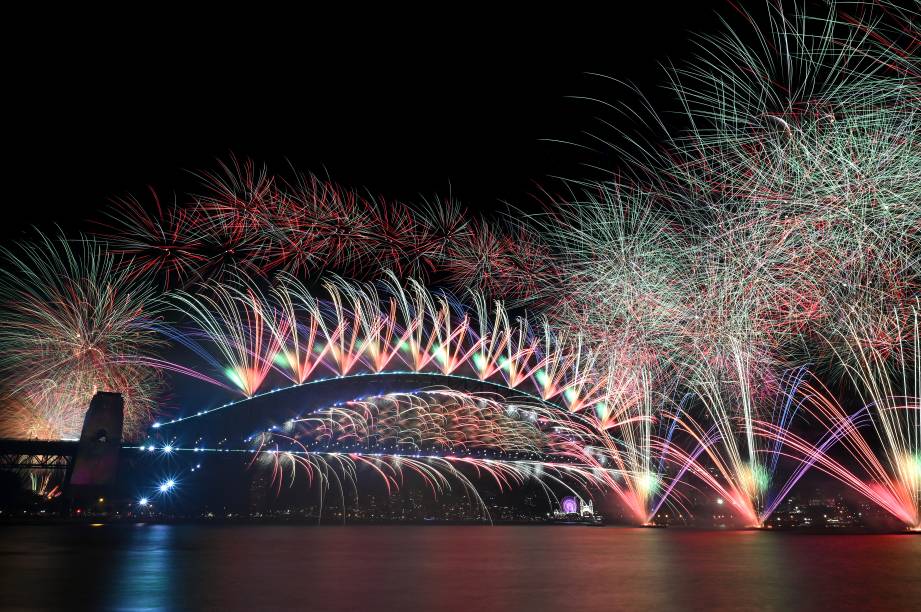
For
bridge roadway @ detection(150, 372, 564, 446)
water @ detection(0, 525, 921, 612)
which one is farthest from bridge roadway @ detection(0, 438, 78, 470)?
water @ detection(0, 525, 921, 612)

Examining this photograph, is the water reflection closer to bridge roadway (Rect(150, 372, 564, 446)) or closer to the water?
the water

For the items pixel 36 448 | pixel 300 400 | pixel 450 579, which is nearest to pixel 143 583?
pixel 450 579

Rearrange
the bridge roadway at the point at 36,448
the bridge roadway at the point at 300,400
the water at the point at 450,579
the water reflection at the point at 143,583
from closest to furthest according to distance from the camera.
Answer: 1. the water reflection at the point at 143,583
2. the water at the point at 450,579
3. the bridge roadway at the point at 36,448
4. the bridge roadway at the point at 300,400

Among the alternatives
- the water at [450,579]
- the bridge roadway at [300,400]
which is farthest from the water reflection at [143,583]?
the bridge roadway at [300,400]

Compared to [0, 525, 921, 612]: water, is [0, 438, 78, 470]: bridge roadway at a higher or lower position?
higher

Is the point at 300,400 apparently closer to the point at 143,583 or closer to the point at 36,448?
the point at 36,448

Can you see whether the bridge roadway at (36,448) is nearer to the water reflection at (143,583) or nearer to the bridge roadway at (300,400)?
the bridge roadway at (300,400)

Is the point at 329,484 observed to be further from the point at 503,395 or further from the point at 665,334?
the point at 665,334

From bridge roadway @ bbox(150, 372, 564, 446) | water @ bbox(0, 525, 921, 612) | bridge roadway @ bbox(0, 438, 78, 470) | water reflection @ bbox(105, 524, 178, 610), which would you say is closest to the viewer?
water reflection @ bbox(105, 524, 178, 610)
